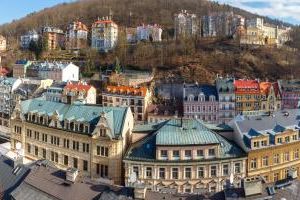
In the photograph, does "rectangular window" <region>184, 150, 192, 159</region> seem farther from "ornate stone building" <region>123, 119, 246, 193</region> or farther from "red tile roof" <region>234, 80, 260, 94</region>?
"red tile roof" <region>234, 80, 260, 94</region>

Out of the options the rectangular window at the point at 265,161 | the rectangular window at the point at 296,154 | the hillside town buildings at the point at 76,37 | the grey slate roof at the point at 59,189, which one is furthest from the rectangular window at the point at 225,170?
the hillside town buildings at the point at 76,37

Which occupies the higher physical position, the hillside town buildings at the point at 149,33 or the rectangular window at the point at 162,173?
the hillside town buildings at the point at 149,33

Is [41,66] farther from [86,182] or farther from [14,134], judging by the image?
[86,182]

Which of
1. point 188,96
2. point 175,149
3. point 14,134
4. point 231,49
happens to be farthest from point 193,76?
point 175,149

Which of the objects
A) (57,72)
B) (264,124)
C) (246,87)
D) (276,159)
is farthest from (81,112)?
(57,72)

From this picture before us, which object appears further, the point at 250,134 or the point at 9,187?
the point at 250,134

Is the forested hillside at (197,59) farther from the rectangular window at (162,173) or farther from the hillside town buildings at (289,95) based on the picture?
the rectangular window at (162,173)

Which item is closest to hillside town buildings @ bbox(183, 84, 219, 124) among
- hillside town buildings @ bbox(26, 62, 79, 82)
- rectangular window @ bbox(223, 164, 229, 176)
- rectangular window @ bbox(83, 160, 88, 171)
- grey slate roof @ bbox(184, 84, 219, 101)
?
grey slate roof @ bbox(184, 84, 219, 101)
